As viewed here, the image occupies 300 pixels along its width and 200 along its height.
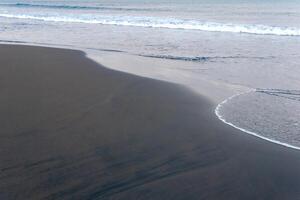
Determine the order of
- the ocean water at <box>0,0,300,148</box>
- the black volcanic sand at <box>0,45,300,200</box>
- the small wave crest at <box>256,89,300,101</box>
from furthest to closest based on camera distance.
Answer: the small wave crest at <box>256,89,300,101</box>, the ocean water at <box>0,0,300,148</box>, the black volcanic sand at <box>0,45,300,200</box>

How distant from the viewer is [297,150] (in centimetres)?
575

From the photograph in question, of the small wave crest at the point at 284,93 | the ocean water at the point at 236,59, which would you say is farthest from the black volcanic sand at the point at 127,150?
the small wave crest at the point at 284,93

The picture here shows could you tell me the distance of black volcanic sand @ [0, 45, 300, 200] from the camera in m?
4.58

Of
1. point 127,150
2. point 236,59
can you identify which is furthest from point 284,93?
point 127,150

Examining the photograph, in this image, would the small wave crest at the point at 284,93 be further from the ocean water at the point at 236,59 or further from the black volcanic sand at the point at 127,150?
the black volcanic sand at the point at 127,150

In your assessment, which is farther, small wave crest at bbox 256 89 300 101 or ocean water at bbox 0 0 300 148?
small wave crest at bbox 256 89 300 101

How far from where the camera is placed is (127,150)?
18.2ft

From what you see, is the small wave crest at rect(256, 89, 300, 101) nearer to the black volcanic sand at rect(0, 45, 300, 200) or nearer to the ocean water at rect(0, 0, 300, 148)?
the ocean water at rect(0, 0, 300, 148)

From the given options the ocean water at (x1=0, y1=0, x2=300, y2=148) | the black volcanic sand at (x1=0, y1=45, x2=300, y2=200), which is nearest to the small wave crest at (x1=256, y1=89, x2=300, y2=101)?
the ocean water at (x1=0, y1=0, x2=300, y2=148)

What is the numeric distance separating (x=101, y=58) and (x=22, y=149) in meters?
7.75

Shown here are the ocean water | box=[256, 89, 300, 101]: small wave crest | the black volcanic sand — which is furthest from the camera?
box=[256, 89, 300, 101]: small wave crest

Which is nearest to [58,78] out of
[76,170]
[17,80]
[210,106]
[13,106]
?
[17,80]

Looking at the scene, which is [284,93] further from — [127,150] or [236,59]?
[127,150]

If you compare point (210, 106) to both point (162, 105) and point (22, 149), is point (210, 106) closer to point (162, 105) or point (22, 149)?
point (162, 105)
